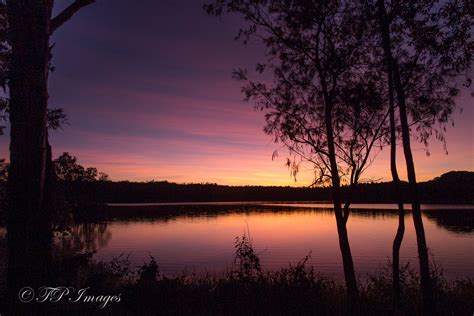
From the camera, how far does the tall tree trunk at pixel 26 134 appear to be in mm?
8922

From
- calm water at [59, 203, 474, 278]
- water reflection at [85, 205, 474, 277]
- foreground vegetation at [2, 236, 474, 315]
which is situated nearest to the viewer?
foreground vegetation at [2, 236, 474, 315]

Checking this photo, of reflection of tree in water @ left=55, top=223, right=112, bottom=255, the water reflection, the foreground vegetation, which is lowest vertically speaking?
the water reflection

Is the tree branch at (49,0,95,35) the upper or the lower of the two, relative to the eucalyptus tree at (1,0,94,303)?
upper

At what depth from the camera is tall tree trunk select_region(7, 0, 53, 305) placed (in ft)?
29.3

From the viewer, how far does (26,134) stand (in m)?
8.95

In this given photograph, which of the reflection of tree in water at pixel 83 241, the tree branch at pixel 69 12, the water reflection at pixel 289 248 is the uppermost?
the tree branch at pixel 69 12

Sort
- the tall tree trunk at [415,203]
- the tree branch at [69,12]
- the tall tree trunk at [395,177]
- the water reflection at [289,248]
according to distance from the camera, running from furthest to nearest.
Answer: the water reflection at [289,248], the tall tree trunk at [395,177], the tall tree trunk at [415,203], the tree branch at [69,12]

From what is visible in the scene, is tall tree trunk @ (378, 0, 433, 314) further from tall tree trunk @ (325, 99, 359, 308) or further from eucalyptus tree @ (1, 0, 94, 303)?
eucalyptus tree @ (1, 0, 94, 303)

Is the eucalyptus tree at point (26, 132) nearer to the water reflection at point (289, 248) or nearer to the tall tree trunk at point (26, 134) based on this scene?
the tall tree trunk at point (26, 134)

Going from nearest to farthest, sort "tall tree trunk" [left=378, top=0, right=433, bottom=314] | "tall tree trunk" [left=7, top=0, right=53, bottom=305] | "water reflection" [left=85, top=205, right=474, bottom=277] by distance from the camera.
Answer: "tall tree trunk" [left=7, top=0, right=53, bottom=305], "tall tree trunk" [left=378, top=0, right=433, bottom=314], "water reflection" [left=85, top=205, right=474, bottom=277]

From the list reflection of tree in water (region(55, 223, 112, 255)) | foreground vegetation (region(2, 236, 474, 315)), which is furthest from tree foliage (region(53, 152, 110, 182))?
foreground vegetation (region(2, 236, 474, 315))

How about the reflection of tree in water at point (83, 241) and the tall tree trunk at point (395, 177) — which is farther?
the reflection of tree in water at point (83, 241)

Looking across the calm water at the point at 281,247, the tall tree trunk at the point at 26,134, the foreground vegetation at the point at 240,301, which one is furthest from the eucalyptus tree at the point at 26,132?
the calm water at the point at 281,247

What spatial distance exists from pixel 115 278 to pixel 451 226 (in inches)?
2475
